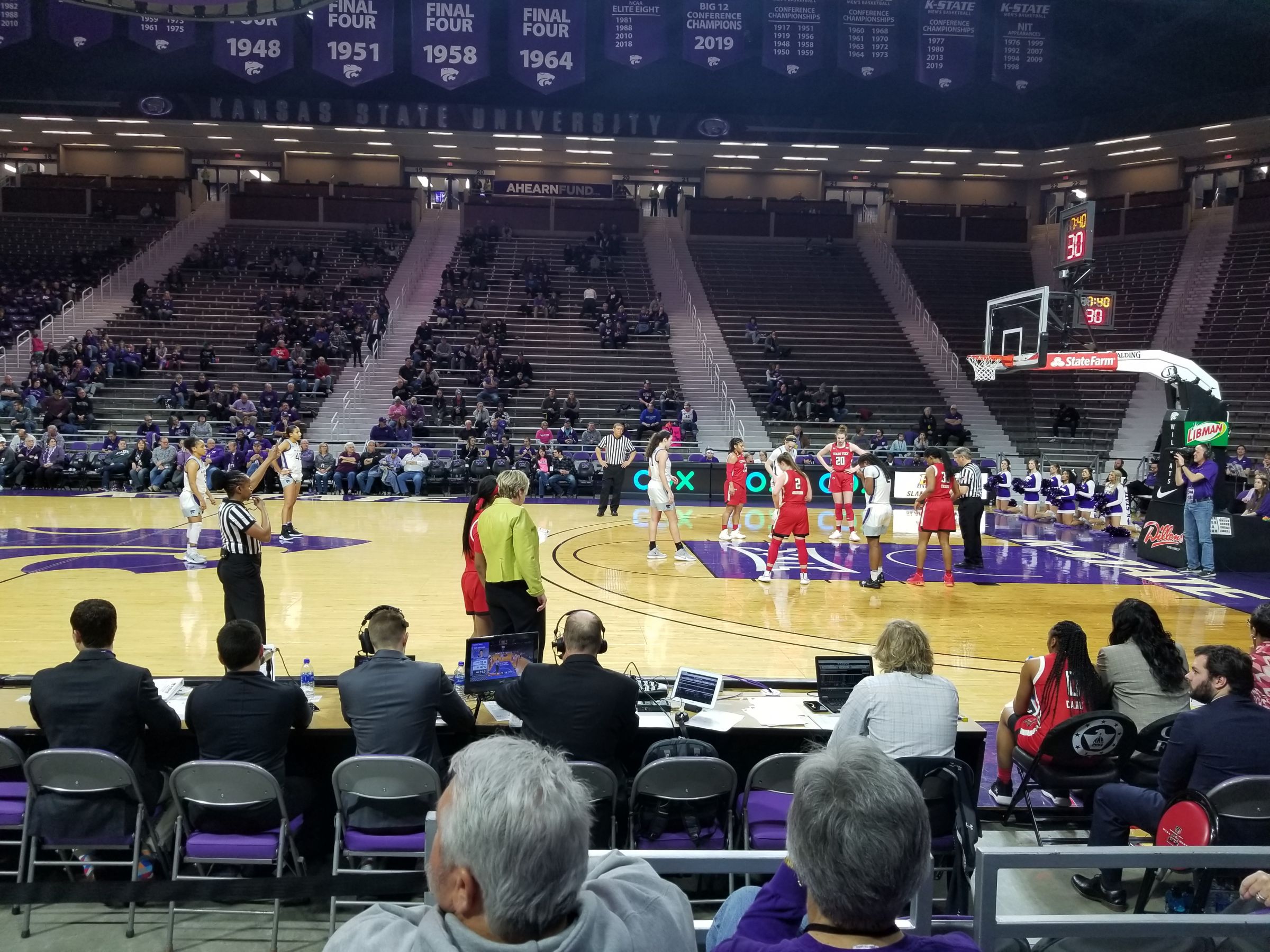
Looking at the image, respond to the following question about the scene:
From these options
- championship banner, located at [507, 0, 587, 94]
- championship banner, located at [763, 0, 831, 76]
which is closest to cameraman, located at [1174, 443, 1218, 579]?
championship banner, located at [763, 0, 831, 76]

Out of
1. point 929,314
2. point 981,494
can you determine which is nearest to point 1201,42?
point 929,314

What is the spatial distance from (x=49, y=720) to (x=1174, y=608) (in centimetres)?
Answer: 1095

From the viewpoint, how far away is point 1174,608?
10945 mm

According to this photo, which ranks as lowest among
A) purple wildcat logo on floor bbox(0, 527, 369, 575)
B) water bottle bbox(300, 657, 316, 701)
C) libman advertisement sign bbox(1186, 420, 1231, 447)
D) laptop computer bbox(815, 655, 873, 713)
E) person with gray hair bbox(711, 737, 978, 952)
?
purple wildcat logo on floor bbox(0, 527, 369, 575)

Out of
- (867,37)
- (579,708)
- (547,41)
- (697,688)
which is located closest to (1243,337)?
(867,37)

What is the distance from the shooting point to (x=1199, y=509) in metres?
13.1

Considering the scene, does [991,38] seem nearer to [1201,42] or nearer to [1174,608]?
[1201,42]

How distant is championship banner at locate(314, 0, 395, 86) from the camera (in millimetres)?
24922

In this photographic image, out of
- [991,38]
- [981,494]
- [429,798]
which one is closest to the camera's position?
[429,798]

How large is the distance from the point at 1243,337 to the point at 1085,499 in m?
13.1

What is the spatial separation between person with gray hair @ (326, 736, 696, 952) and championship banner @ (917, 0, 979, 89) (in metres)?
27.4

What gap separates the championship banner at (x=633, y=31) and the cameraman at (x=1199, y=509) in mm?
17906

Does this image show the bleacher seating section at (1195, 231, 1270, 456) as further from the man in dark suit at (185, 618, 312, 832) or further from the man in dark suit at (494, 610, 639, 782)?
the man in dark suit at (185, 618, 312, 832)

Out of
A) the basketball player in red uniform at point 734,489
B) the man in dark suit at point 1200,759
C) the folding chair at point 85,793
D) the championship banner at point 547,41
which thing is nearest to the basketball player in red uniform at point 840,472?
the basketball player in red uniform at point 734,489
